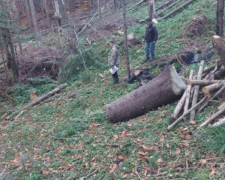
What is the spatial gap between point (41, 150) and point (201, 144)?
4.17m

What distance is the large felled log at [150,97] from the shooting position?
20.9ft

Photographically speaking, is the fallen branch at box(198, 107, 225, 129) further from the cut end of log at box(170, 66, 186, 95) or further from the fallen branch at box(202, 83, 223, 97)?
the cut end of log at box(170, 66, 186, 95)

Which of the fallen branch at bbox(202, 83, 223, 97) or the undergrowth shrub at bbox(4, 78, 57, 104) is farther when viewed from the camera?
the undergrowth shrub at bbox(4, 78, 57, 104)

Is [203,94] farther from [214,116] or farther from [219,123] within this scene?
[219,123]

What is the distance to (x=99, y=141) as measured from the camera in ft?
20.0

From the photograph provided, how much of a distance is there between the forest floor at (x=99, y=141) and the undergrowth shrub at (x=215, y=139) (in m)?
0.02

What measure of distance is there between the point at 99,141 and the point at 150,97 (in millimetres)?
1794

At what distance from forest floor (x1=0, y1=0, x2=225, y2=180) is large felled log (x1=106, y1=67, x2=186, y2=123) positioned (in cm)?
24

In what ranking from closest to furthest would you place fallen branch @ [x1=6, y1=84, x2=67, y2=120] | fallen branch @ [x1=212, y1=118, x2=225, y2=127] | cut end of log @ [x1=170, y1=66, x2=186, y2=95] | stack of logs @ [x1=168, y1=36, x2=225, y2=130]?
fallen branch @ [x1=212, y1=118, x2=225, y2=127] < stack of logs @ [x1=168, y1=36, x2=225, y2=130] < cut end of log @ [x1=170, y1=66, x2=186, y2=95] < fallen branch @ [x1=6, y1=84, x2=67, y2=120]

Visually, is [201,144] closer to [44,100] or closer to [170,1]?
[44,100]

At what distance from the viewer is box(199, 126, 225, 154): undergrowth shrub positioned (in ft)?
13.9

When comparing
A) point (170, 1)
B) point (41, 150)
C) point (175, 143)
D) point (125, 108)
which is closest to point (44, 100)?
point (41, 150)

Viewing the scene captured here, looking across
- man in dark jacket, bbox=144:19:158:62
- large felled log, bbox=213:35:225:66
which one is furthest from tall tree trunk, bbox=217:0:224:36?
large felled log, bbox=213:35:225:66

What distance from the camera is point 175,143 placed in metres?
4.91
